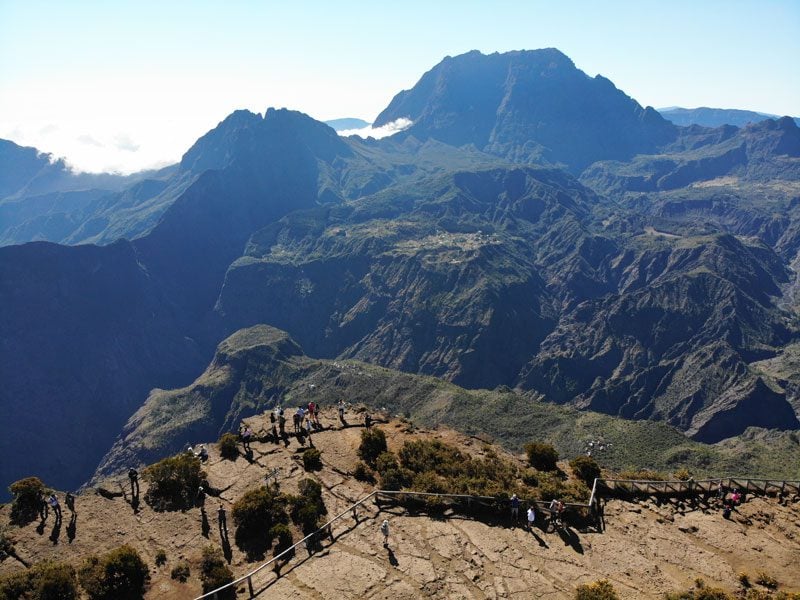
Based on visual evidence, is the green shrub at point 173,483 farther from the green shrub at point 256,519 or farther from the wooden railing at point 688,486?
the wooden railing at point 688,486

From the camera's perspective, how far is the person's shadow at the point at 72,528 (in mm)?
36938

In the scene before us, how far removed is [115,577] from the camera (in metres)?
30.9

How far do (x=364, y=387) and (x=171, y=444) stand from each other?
80.4m

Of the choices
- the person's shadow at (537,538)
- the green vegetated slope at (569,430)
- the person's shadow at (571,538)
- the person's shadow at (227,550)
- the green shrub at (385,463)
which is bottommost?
the green vegetated slope at (569,430)

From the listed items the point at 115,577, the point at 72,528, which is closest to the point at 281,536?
the point at 115,577

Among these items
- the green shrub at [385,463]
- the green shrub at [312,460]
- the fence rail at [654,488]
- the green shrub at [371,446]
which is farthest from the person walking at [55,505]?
the green shrub at [385,463]

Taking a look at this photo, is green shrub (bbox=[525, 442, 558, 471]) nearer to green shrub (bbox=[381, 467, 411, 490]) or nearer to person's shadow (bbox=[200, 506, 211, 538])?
green shrub (bbox=[381, 467, 411, 490])

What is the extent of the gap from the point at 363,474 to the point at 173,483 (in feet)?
52.4

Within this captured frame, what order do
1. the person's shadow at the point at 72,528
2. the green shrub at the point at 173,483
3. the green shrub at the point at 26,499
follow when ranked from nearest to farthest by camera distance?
the person's shadow at the point at 72,528 → the green shrub at the point at 26,499 → the green shrub at the point at 173,483

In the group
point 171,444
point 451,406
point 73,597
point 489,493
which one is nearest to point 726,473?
point 451,406

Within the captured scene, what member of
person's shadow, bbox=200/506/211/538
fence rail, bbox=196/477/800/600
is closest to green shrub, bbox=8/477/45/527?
person's shadow, bbox=200/506/211/538

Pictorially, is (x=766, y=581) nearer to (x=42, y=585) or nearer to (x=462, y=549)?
(x=462, y=549)

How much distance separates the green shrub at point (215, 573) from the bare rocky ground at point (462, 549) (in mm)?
648

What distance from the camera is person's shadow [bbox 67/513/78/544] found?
3694 cm
